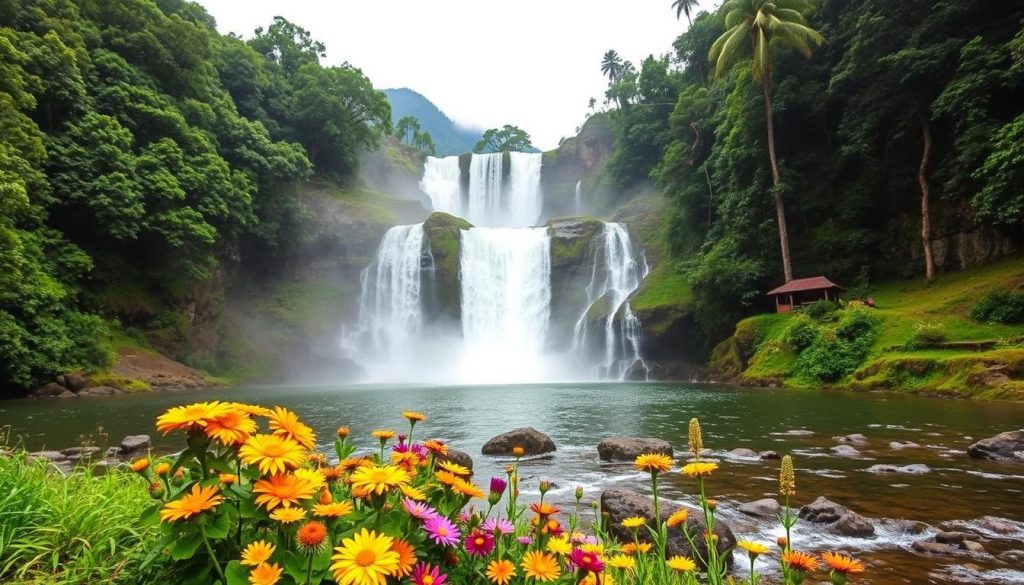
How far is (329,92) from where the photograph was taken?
164 ft

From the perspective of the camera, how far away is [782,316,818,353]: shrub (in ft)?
71.8

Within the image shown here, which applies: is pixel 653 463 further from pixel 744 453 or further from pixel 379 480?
pixel 744 453

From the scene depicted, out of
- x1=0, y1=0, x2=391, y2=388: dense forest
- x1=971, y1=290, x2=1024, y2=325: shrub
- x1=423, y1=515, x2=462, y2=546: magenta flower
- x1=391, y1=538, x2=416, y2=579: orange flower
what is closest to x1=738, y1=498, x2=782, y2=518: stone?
x1=423, y1=515, x2=462, y2=546: magenta flower

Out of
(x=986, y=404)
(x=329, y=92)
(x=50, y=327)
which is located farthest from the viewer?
(x=329, y=92)

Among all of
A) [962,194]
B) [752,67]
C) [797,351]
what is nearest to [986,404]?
[797,351]

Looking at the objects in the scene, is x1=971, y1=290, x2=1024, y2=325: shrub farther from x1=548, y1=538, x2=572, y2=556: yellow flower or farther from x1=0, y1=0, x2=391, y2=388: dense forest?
x1=0, y1=0, x2=391, y2=388: dense forest

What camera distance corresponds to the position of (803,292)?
26.8 metres

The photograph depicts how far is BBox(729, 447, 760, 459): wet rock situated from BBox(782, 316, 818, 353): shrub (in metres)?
15.0

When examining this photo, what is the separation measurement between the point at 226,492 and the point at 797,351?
2478 cm

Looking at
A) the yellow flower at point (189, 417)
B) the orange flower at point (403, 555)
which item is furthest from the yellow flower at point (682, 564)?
the yellow flower at point (189, 417)

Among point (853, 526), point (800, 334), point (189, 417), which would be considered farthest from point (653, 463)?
point (800, 334)

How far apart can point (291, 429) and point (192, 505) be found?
0.37 metres

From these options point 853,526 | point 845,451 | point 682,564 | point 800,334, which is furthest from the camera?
point 800,334

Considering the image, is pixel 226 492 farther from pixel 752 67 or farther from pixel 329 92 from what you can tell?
pixel 329 92
